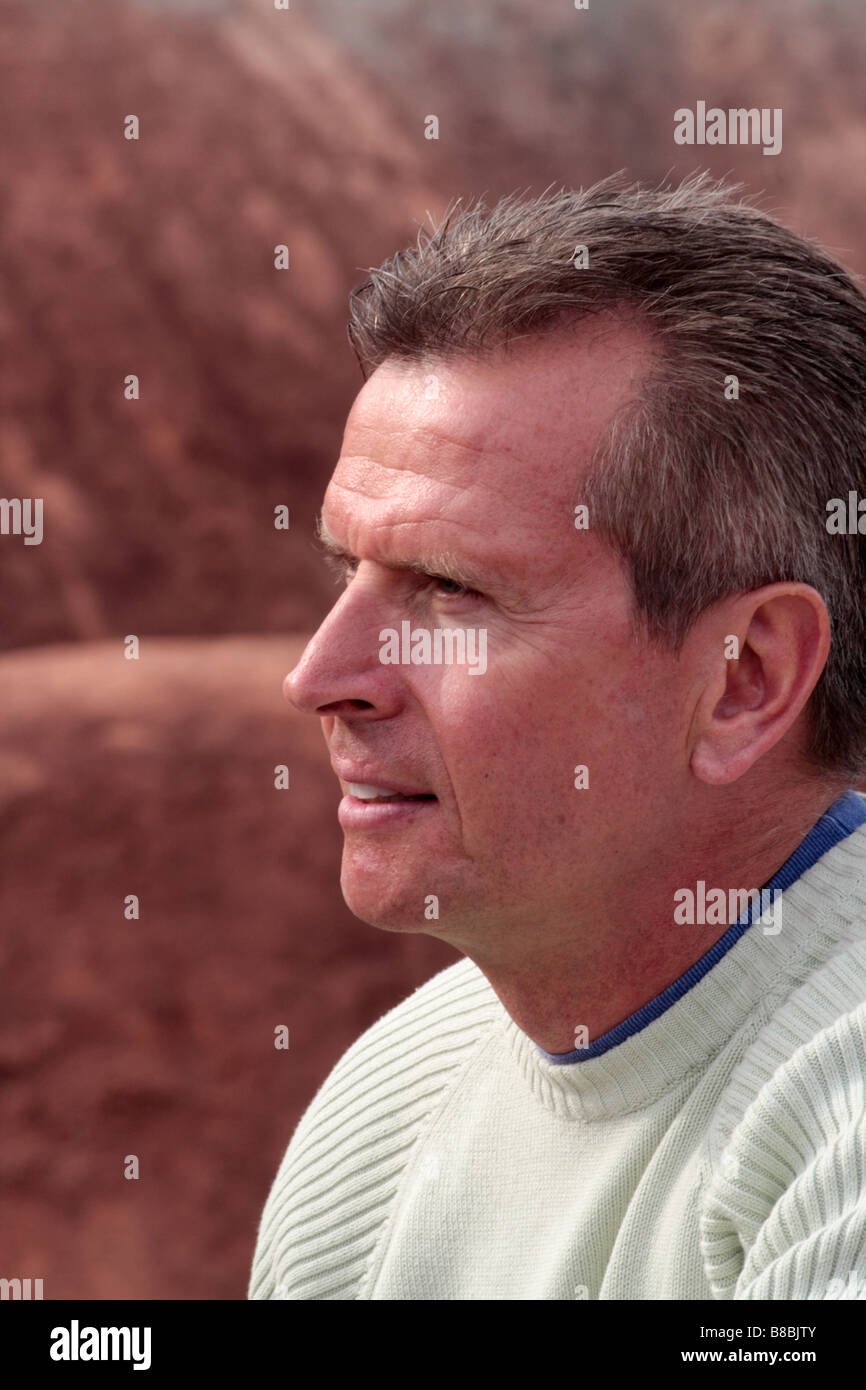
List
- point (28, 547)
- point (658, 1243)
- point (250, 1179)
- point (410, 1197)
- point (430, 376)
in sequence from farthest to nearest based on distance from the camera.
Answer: point (28, 547), point (250, 1179), point (410, 1197), point (430, 376), point (658, 1243)

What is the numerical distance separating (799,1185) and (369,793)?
0.46 meters

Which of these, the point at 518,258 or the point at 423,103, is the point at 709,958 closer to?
the point at 518,258

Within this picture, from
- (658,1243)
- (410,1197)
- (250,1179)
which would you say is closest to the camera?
(658,1243)

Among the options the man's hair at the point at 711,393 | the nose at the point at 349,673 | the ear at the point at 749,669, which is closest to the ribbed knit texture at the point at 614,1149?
the ear at the point at 749,669

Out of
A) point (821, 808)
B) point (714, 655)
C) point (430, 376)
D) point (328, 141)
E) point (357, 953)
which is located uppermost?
point (328, 141)

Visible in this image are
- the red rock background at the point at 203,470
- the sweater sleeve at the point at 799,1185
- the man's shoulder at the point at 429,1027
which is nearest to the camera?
the sweater sleeve at the point at 799,1185

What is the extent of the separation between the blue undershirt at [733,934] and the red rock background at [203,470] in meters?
3.17

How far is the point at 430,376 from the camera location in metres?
1.39

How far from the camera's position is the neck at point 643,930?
135 cm

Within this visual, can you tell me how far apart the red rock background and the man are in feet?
10.5

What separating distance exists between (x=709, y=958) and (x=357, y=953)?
11.0 feet

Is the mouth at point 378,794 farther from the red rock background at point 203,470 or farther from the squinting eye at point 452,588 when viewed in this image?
the red rock background at point 203,470

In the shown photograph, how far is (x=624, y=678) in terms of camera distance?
4.30 feet

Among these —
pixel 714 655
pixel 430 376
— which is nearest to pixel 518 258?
pixel 430 376
